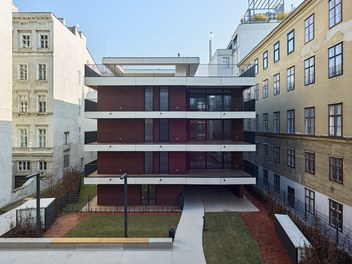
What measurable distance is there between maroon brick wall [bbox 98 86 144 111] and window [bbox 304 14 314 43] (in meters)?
12.8

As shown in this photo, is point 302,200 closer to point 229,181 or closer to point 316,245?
point 229,181

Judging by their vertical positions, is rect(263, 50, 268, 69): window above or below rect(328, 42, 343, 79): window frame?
above

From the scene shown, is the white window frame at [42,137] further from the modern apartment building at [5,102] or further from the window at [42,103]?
the modern apartment building at [5,102]

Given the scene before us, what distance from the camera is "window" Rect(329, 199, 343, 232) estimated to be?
14766 mm

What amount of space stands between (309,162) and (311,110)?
365 cm

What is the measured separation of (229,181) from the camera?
60.8ft

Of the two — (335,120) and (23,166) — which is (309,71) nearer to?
(335,120)

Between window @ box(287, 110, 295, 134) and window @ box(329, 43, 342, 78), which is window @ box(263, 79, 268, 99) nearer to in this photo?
window @ box(287, 110, 295, 134)

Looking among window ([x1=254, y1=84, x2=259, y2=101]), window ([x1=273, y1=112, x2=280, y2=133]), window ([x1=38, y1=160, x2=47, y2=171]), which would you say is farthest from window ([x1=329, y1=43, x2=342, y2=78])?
window ([x1=38, y1=160, x2=47, y2=171])

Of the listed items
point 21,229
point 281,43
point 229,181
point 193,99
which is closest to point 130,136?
point 193,99

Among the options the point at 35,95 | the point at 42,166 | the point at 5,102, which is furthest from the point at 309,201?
the point at 35,95

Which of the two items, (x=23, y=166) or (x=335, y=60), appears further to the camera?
(x=23, y=166)

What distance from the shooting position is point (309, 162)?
1830cm

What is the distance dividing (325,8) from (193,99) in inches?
424
